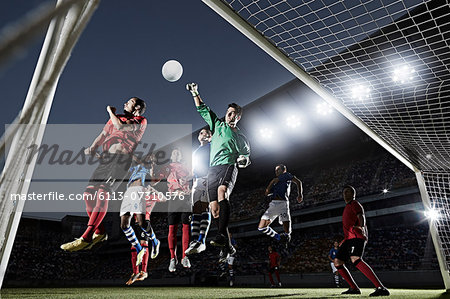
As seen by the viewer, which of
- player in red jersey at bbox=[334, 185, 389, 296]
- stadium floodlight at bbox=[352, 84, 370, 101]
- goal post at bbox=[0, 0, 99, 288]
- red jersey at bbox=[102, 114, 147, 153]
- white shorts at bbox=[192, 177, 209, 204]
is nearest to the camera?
goal post at bbox=[0, 0, 99, 288]

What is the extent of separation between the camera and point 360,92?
412cm

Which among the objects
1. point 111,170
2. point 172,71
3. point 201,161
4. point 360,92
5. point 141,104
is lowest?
point 111,170

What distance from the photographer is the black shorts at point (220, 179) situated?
10.1 ft

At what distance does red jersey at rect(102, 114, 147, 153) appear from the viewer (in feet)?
10.5

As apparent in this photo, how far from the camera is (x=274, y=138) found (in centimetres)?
1878

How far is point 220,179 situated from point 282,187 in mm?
2427

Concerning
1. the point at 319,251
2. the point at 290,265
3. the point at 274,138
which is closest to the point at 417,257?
the point at 319,251

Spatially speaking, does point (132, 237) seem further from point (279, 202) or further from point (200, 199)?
point (279, 202)

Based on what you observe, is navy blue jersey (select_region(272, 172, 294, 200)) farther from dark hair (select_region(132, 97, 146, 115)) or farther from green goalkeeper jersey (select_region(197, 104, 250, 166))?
dark hair (select_region(132, 97, 146, 115))

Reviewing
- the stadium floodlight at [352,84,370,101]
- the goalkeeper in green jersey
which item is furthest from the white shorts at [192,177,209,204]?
the stadium floodlight at [352,84,370,101]

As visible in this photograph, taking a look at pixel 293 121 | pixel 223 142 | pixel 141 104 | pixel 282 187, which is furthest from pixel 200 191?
pixel 293 121

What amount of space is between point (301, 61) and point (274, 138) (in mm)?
15552

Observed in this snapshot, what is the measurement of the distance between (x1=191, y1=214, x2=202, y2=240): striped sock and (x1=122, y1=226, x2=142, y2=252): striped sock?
681mm

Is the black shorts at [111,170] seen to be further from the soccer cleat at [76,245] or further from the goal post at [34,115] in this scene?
the goal post at [34,115]
